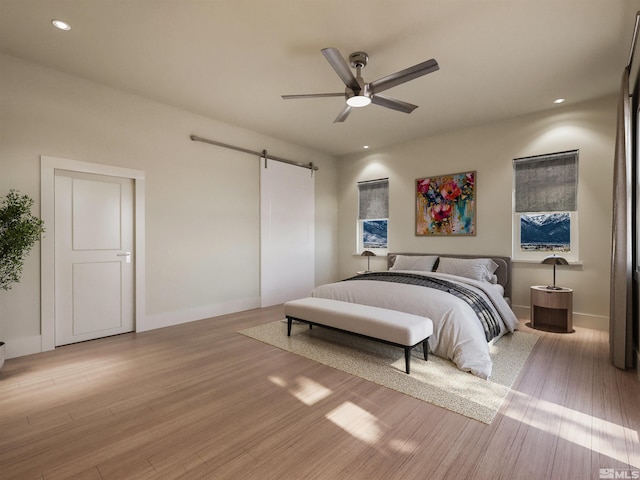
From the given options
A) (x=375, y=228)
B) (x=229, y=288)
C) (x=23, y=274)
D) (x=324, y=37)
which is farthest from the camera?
(x=375, y=228)

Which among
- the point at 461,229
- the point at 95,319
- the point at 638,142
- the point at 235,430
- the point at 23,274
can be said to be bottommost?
the point at 235,430

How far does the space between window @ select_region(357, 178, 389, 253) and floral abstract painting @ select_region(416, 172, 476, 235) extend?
2.41 feet

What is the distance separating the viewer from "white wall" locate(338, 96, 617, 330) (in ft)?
12.9

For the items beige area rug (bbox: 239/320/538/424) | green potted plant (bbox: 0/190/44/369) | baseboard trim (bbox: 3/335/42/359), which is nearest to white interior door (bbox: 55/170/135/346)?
baseboard trim (bbox: 3/335/42/359)

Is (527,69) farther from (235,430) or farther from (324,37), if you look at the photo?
(235,430)

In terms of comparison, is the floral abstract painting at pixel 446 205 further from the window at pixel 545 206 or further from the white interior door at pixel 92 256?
the white interior door at pixel 92 256

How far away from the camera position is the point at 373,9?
238 cm

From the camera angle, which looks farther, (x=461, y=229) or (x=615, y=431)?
(x=461, y=229)

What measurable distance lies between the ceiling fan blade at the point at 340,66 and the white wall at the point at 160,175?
2.70 metres

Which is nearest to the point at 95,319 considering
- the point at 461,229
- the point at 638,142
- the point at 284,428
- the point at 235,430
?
the point at 235,430

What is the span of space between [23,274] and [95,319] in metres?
0.86

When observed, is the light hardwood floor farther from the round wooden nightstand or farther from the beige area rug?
the round wooden nightstand

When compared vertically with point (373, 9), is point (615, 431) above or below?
below

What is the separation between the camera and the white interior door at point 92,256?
11.1 feet
